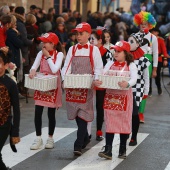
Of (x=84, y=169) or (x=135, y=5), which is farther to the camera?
(x=135, y=5)

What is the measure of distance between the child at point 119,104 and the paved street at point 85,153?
358 mm

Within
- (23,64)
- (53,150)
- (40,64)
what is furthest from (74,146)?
(23,64)

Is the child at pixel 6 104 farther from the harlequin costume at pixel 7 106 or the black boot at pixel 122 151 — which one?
the black boot at pixel 122 151

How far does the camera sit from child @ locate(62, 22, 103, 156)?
33.0 feet

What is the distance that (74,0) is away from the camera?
43.6 metres

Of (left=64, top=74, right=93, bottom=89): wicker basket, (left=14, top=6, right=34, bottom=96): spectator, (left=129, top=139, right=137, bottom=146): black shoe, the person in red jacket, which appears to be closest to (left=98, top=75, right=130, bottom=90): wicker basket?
(left=64, top=74, right=93, bottom=89): wicker basket

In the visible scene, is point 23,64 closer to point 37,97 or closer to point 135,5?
point 37,97

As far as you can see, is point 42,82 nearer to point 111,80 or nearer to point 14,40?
point 111,80

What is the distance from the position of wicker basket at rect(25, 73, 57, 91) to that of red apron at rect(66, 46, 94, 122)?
254mm

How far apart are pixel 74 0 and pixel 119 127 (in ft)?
113

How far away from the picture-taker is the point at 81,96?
10078 millimetres

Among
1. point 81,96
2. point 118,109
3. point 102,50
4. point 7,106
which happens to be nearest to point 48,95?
point 81,96

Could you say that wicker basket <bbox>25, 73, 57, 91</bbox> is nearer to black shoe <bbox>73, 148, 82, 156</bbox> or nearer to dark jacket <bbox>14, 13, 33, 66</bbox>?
black shoe <bbox>73, 148, 82, 156</bbox>

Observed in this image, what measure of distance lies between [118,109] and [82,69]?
32.2 inches
